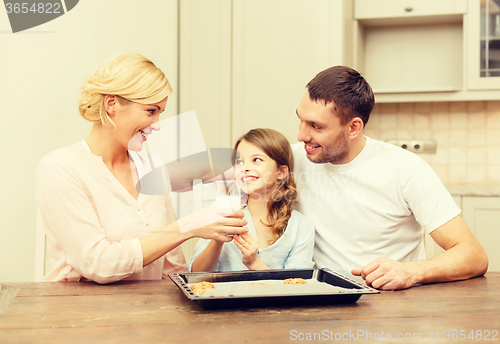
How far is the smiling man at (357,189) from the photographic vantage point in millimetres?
1371

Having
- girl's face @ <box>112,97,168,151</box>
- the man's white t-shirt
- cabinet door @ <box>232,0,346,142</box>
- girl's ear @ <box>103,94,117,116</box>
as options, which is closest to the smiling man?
the man's white t-shirt

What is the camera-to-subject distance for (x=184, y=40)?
9.34 ft

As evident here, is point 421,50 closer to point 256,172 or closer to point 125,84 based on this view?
point 256,172

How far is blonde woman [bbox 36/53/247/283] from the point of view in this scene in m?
1.13

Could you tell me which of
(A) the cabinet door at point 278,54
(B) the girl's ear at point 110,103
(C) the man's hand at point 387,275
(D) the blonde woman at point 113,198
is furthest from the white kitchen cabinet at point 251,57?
(C) the man's hand at point 387,275

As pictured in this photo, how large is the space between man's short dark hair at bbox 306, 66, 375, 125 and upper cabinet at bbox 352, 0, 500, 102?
1.34 meters

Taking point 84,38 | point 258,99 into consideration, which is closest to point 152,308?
point 84,38

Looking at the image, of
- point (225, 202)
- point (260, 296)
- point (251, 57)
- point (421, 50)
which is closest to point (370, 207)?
point (225, 202)

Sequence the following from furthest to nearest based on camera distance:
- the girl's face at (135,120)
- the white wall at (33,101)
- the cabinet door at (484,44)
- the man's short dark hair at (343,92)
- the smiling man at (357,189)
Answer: the cabinet door at (484,44) → the white wall at (33,101) → the man's short dark hair at (343,92) → the smiling man at (357,189) → the girl's face at (135,120)

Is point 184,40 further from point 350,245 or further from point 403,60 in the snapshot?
point 350,245

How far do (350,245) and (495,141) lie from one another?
6.72 ft

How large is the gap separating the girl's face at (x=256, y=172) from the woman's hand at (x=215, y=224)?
0.92ft

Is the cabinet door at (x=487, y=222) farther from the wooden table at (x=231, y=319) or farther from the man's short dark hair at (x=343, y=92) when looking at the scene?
Result: the wooden table at (x=231, y=319)

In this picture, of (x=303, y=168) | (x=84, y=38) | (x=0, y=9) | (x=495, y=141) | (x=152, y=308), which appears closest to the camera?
(x=152, y=308)
